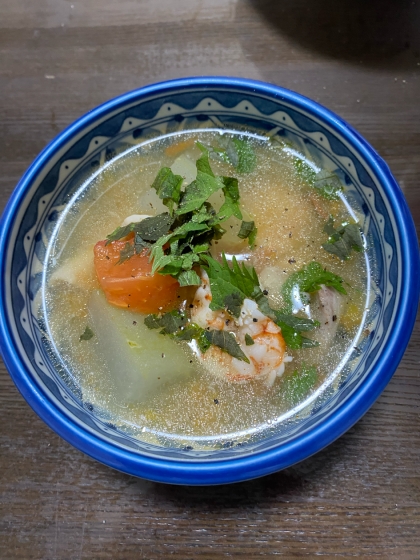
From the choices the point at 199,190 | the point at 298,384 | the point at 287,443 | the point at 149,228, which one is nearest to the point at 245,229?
the point at 199,190

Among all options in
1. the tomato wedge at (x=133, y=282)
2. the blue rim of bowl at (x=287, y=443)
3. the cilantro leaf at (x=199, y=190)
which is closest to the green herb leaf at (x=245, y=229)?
the cilantro leaf at (x=199, y=190)

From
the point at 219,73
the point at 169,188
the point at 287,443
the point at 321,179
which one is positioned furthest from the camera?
the point at 219,73

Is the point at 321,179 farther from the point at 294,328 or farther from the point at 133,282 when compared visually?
the point at 133,282

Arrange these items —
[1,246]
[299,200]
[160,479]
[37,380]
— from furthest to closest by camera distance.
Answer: [299,200] < [1,246] < [37,380] < [160,479]

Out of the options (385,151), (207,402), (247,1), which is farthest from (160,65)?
(207,402)

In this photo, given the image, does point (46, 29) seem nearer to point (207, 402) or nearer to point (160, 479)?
point (207, 402)

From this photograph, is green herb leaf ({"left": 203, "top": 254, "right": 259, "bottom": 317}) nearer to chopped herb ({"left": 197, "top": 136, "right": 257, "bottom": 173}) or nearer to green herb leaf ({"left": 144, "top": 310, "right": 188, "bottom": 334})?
green herb leaf ({"left": 144, "top": 310, "right": 188, "bottom": 334})

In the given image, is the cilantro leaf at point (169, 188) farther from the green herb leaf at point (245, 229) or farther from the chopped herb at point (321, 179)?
the chopped herb at point (321, 179)
